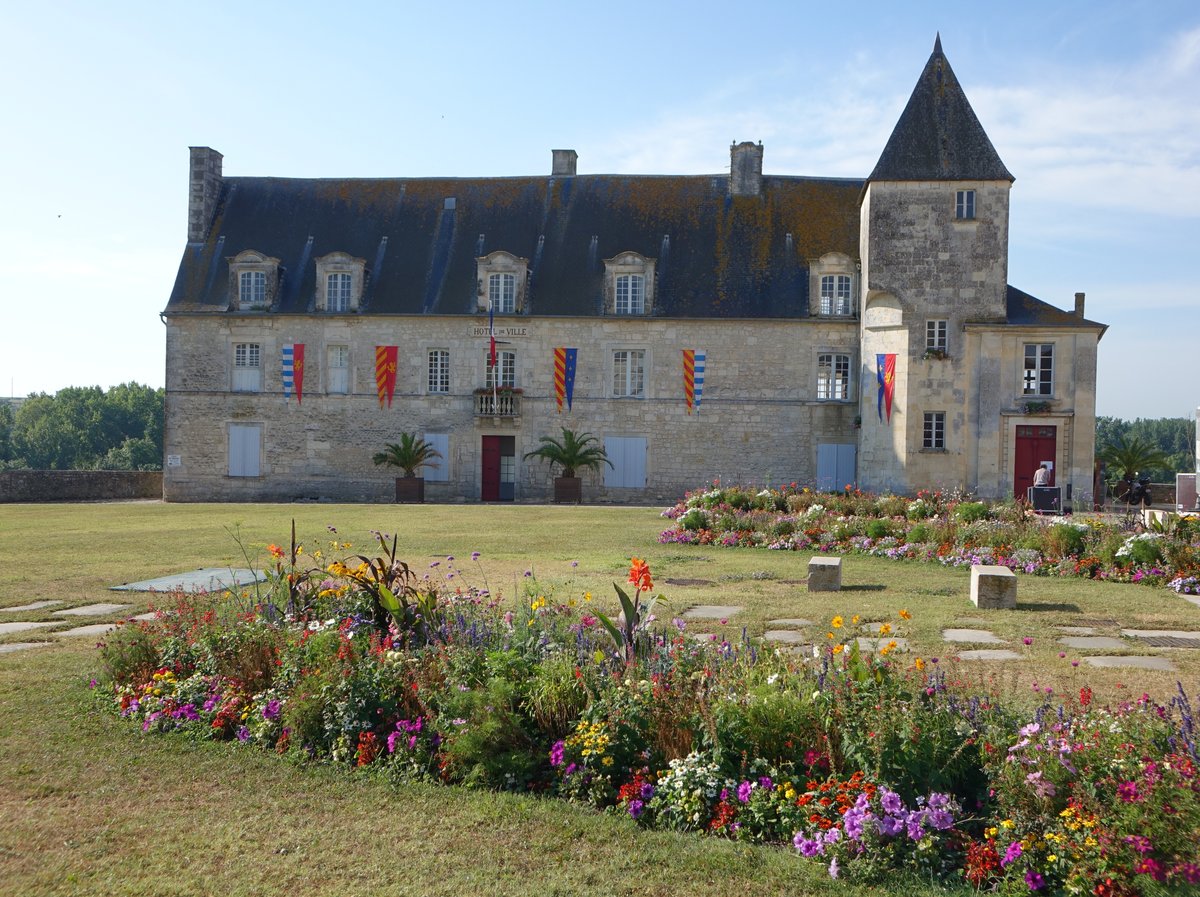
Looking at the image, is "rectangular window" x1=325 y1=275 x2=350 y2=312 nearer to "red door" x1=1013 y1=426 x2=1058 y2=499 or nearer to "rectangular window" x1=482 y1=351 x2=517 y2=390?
"rectangular window" x1=482 y1=351 x2=517 y2=390

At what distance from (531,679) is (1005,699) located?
8.30ft

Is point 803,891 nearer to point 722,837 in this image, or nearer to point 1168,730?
point 722,837

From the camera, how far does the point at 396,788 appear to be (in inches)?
186

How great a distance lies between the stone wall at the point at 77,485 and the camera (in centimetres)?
2845

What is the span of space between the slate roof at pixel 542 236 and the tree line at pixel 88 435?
159ft

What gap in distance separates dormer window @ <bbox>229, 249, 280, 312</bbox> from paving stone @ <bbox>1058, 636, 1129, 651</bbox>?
2524 cm

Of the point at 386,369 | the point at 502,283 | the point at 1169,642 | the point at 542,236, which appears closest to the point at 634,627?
the point at 1169,642

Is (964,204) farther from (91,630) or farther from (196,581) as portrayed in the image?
(91,630)

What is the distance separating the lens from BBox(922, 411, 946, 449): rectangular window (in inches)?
985

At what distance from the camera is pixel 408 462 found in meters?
28.1

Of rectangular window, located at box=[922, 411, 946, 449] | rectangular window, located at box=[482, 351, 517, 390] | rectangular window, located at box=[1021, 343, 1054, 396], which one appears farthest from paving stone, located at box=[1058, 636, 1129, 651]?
rectangular window, located at box=[482, 351, 517, 390]

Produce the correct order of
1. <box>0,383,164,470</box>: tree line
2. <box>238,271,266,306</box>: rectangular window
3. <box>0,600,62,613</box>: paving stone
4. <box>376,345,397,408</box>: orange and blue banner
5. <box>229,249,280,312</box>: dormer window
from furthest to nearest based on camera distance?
<box>0,383,164,470</box>: tree line
<box>238,271,266,306</box>: rectangular window
<box>229,249,280,312</box>: dormer window
<box>376,345,397,408</box>: orange and blue banner
<box>0,600,62,613</box>: paving stone

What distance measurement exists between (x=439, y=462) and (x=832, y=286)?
37.9 feet

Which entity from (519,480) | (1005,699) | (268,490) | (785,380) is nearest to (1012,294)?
(785,380)
